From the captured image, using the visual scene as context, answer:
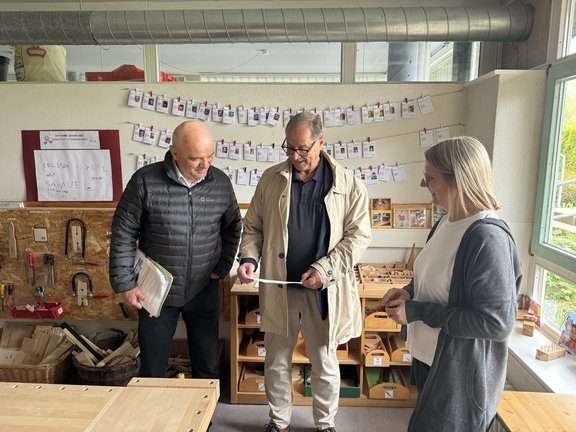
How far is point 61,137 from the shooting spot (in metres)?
2.96

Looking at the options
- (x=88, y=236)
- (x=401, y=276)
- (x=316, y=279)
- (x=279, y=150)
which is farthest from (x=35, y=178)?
(x=401, y=276)

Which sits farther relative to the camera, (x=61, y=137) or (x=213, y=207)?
(x=61, y=137)

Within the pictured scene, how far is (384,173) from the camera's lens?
116 inches

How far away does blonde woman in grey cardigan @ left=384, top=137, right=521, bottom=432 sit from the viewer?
3.88ft

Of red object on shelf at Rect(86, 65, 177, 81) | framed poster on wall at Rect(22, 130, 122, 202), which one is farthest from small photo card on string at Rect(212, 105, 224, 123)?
framed poster on wall at Rect(22, 130, 122, 202)

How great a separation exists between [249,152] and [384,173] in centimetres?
97

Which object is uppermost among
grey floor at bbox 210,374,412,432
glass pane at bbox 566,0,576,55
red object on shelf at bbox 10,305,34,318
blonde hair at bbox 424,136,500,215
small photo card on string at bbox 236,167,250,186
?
glass pane at bbox 566,0,576,55

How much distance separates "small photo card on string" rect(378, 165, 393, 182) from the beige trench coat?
982 millimetres

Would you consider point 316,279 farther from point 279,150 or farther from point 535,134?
point 535,134

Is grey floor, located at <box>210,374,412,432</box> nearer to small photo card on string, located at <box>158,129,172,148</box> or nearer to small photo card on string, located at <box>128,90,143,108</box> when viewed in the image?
small photo card on string, located at <box>158,129,172,148</box>

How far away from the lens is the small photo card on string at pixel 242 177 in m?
2.98

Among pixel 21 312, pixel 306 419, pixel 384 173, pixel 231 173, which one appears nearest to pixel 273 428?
pixel 306 419

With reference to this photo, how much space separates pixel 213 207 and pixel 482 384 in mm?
1340

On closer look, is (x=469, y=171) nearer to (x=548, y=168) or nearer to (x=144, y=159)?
(x=548, y=168)
